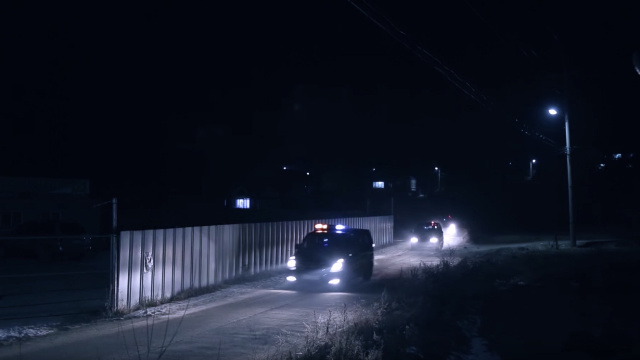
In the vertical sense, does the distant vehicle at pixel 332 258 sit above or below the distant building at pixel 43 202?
below

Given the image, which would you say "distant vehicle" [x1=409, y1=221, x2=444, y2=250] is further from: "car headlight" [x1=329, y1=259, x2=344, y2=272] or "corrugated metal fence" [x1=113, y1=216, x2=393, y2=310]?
"car headlight" [x1=329, y1=259, x2=344, y2=272]

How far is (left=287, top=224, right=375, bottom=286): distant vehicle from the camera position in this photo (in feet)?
58.8

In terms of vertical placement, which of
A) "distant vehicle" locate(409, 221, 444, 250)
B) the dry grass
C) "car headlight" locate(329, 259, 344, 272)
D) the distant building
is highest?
the distant building

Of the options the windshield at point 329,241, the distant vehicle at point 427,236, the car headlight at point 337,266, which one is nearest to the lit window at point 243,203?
the distant vehicle at point 427,236

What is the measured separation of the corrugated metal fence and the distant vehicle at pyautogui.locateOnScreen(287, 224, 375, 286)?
2.13 m

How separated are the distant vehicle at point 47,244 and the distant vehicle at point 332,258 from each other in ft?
34.0

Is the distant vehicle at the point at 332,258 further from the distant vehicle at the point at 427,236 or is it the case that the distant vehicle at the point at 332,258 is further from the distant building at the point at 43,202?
the distant vehicle at the point at 427,236

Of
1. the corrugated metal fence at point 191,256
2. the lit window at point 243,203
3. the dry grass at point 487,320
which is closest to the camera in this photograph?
the dry grass at point 487,320

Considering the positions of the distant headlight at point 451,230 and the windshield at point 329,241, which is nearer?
the windshield at point 329,241

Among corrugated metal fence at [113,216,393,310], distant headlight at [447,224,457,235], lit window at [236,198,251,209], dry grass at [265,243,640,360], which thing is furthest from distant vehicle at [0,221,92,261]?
distant headlight at [447,224,457,235]

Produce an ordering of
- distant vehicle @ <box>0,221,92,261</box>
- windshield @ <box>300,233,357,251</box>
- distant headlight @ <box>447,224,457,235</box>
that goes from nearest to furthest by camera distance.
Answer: windshield @ <box>300,233,357,251</box>, distant vehicle @ <box>0,221,92,261</box>, distant headlight @ <box>447,224,457,235</box>

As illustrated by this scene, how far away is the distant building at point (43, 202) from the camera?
95.9 ft

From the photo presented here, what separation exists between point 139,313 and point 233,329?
3360 millimetres

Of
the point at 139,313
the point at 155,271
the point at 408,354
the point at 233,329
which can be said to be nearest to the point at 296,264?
the point at 155,271
